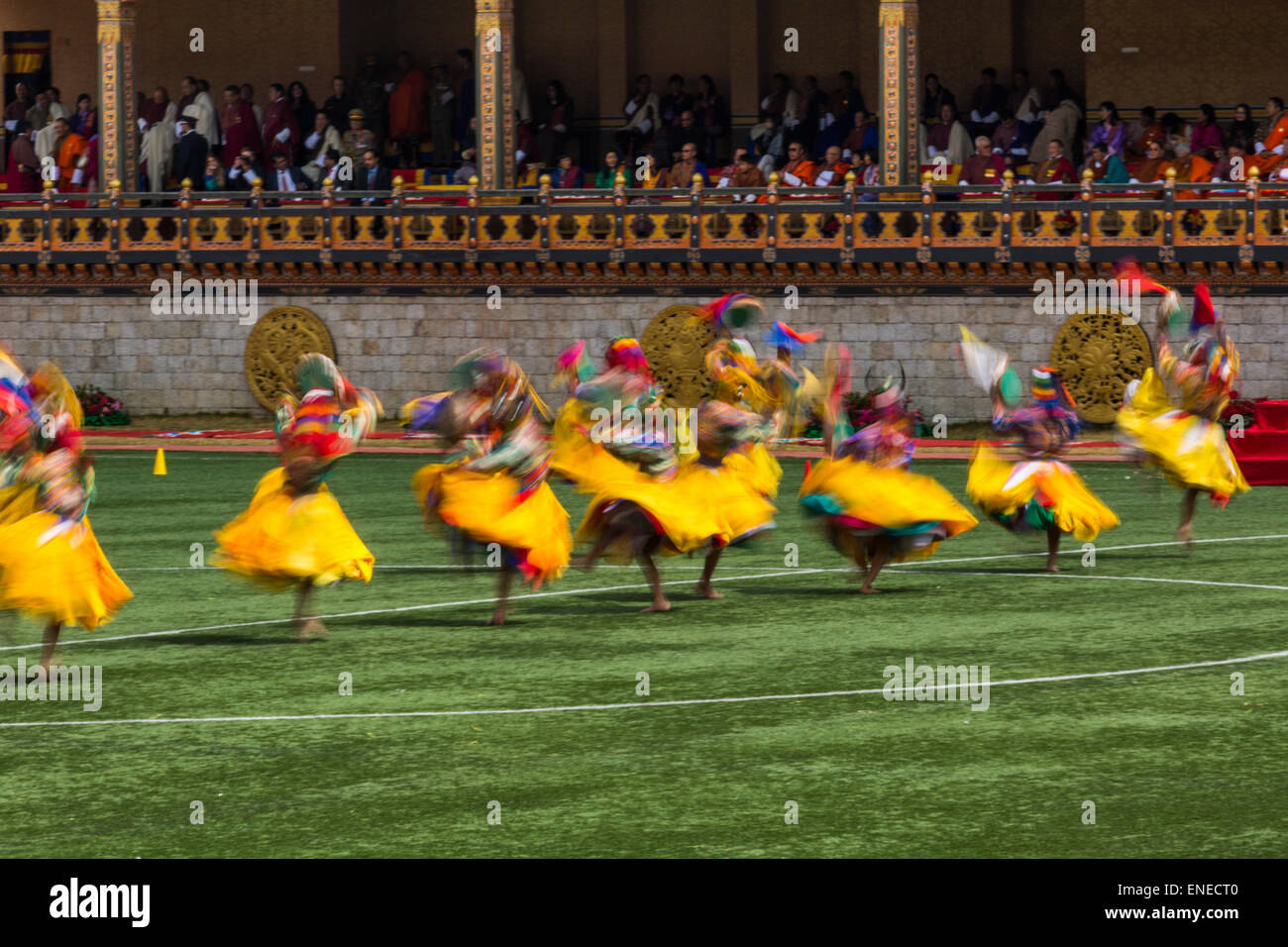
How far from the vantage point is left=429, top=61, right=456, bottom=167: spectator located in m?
32.7

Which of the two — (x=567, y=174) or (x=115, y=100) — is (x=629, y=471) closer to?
(x=567, y=174)

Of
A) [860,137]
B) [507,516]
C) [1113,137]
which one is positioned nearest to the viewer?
[507,516]

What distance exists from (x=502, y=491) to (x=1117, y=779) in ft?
17.4

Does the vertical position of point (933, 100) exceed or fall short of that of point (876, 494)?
it exceeds it

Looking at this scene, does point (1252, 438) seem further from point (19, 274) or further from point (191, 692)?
point (19, 274)

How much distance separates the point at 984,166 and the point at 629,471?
15.4 meters

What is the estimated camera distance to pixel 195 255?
31234 millimetres

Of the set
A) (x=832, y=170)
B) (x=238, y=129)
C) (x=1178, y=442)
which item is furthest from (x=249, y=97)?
(x=1178, y=442)

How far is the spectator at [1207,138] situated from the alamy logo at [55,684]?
763 inches

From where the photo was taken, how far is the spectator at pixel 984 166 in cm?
2839

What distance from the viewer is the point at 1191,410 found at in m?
17.4

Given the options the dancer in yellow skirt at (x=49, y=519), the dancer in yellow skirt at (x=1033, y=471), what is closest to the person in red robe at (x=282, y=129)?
the dancer in yellow skirt at (x=1033, y=471)

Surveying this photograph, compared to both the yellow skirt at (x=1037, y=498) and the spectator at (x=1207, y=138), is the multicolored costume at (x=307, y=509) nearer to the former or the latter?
the yellow skirt at (x=1037, y=498)

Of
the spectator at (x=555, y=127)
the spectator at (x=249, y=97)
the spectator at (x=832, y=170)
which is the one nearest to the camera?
the spectator at (x=832, y=170)
